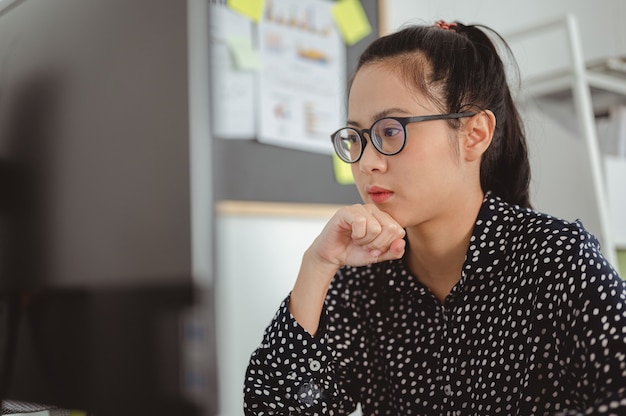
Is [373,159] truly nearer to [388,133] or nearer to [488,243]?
[388,133]

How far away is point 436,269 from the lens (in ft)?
3.42

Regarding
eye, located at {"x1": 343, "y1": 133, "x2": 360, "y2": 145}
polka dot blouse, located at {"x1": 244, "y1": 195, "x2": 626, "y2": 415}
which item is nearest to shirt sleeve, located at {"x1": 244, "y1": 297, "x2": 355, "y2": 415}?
polka dot blouse, located at {"x1": 244, "y1": 195, "x2": 626, "y2": 415}

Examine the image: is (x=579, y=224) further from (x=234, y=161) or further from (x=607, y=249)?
(x=607, y=249)

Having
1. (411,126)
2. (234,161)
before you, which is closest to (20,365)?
(411,126)

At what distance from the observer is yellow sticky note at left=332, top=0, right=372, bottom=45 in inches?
70.4

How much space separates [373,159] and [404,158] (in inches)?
1.6

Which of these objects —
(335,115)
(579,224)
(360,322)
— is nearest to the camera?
(579,224)

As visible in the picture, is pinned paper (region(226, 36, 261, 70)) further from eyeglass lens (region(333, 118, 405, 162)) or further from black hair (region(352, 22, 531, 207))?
eyeglass lens (region(333, 118, 405, 162))

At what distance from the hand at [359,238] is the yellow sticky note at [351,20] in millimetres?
992

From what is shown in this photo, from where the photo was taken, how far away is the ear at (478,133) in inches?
Answer: 38.4

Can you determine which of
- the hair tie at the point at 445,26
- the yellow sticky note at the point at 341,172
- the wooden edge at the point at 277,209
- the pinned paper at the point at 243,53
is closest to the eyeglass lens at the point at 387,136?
the hair tie at the point at 445,26

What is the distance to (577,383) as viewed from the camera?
2.60 feet

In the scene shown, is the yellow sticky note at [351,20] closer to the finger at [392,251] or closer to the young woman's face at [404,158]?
the young woman's face at [404,158]

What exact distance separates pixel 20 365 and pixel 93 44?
306 millimetres
